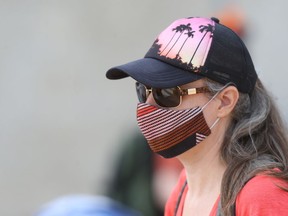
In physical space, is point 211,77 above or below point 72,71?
above

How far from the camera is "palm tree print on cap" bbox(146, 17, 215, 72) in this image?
323cm

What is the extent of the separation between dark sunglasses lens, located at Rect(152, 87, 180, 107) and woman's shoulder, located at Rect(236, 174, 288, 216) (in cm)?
52

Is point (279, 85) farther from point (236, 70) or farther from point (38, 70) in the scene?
point (236, 70)

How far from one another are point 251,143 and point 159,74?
460 millimetres

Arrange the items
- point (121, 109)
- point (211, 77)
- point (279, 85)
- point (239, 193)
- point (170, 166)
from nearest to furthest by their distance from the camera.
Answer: point (239, 193), point (211, 77), point (170, 166), point (279, 85), point (121, 109)

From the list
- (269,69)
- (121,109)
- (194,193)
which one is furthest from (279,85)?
(194,193)

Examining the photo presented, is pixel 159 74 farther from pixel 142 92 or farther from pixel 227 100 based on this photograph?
pixel 227 100

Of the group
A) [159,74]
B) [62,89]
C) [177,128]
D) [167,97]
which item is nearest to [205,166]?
[177,128]

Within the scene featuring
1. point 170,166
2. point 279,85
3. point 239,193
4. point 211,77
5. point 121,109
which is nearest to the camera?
point 239,193

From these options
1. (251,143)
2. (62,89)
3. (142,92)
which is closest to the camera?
(251,143)

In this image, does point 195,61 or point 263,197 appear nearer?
point 263,197

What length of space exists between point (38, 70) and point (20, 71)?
7.6 inches

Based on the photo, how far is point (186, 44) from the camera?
128 inches

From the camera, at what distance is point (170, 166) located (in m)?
5.47
